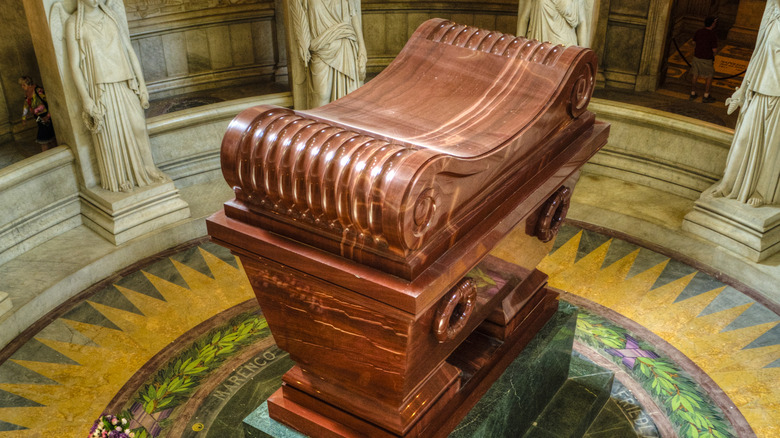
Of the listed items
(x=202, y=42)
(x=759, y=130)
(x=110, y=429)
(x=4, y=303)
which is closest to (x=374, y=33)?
(x=202, y=42)

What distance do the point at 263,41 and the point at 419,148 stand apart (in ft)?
22.5

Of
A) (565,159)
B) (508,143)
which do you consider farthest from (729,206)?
(508,143)

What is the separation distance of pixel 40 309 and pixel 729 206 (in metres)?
5.22

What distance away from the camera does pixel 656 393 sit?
438 cm

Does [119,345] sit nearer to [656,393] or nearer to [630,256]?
[656,393]

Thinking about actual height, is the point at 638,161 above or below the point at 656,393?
above

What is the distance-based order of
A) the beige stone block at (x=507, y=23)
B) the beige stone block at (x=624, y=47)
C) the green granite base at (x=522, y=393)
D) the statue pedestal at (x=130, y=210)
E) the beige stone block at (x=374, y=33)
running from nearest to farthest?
the green granite base at (x=522, y=393) < the statue pedestal at (x=130, y=210) < the beige stone block at (x=624, y=47) < the beige stone block at (x=507, y=23) < the beige stone block at (x=374, y=33)

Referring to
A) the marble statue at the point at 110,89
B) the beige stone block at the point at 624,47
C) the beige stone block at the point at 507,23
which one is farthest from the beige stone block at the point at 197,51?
the beige stone block at the point at 624,47

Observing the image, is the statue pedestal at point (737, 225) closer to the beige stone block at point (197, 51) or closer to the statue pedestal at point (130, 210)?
the statue pedestal at point (130, 210)

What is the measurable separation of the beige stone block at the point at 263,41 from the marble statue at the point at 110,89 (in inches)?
121

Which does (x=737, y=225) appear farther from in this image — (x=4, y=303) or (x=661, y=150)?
(x=4, y=303)

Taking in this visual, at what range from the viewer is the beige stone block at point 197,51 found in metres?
8.29

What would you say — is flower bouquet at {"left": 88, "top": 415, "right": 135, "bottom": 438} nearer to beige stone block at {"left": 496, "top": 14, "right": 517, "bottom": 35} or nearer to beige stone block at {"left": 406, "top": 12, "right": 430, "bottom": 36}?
beige stone block at {"left": 406, "top": 12, "right": 430, "bottom": 36}

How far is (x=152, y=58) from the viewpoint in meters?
8.06
